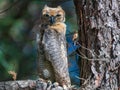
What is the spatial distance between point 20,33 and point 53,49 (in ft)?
6.21

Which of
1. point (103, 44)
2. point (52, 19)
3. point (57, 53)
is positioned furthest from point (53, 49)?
point (103, 44)

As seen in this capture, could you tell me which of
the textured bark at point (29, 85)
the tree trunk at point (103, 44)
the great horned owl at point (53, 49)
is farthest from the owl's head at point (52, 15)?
the textured bark at point (29, 85)

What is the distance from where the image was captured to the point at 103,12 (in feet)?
11.2

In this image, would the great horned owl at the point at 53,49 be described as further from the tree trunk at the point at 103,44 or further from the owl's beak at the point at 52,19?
the tree trunk at the point at 103,44

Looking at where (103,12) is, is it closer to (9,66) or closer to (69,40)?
(69,40)

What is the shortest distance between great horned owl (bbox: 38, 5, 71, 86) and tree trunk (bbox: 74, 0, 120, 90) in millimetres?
137

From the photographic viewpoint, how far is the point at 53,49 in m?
3.44

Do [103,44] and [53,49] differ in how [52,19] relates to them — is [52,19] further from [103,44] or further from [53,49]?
[103,44]

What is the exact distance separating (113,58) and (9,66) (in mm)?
1402

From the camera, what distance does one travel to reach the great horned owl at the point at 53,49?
3.43 m

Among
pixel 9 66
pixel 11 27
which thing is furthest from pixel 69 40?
pixel 11 27

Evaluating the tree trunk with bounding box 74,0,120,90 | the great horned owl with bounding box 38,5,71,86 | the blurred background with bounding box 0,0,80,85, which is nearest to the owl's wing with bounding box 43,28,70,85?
the great horned owl with bounding box 38,5,71,86

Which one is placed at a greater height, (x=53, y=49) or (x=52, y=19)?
(x=52, y=19)

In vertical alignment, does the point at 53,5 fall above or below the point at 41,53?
above
